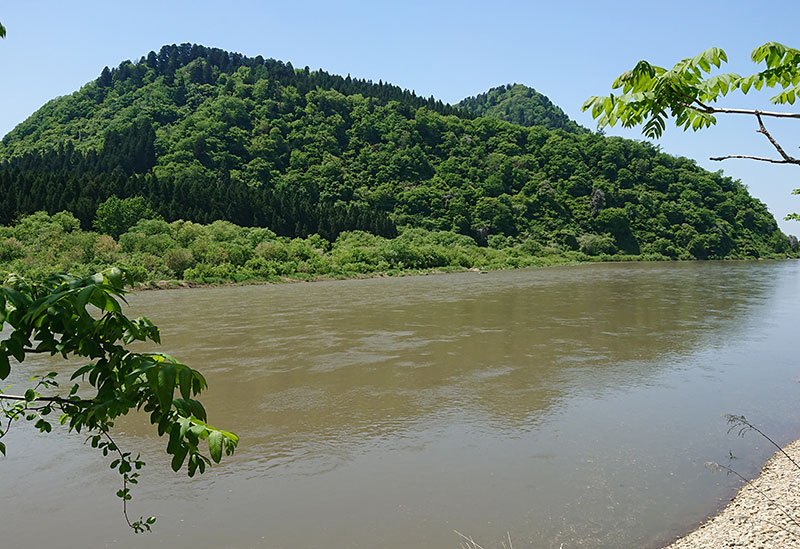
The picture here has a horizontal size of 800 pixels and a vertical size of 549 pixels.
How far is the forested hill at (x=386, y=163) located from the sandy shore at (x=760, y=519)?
6914 cm

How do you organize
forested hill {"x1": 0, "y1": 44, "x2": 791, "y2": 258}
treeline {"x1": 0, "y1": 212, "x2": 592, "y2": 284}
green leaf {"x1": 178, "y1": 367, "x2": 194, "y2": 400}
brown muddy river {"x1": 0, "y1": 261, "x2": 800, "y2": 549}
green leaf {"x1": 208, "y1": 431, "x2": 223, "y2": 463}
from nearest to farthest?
1. green leaf {"x1": 208, "y1": 431, "x2": 223, "y2": 463}
2. green leaf {"x1": 178, "y1": 367, "x2": 194, "y2": 400}
3. brown muddy river {"x1": 0, "y1": 261, "x2": 800, "y2": 549}
4. treeline {"x1": 0, "y1": 212, "x2": 592, "y2": 284}
5. forested hill {"x1": 0, "y1": 44, "x2": 791, "y2": 258}

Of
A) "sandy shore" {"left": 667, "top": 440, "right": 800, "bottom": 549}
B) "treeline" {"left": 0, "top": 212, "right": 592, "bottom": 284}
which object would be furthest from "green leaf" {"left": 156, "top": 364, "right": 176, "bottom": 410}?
"treeline" {"left": 0, "top": 212, "right": 592, "bottom": 284}

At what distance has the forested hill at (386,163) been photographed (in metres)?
98.1

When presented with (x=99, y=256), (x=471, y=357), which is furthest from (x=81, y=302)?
(x=99, y=256)

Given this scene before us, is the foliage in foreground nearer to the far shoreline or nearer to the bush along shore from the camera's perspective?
the far shoreline

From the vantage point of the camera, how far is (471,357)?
16.1 m

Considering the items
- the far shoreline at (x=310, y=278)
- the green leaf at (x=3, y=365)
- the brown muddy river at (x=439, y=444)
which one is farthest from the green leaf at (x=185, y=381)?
the far shoreline at (x=310, y=278)

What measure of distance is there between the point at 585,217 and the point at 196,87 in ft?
327

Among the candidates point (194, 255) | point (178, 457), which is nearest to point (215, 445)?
point (178, 457)

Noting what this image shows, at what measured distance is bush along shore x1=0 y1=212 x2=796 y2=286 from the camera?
4100 cm

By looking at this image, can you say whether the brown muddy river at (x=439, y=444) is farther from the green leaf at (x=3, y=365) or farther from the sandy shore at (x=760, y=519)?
the green leaf at (x=3, y=365)

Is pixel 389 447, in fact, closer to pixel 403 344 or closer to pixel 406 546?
pixel 406 546

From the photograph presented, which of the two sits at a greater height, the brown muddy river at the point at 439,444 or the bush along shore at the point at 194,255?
the bush along shore at the point at 194,255

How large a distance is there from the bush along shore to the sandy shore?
34946 mm
